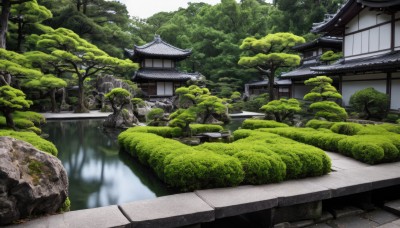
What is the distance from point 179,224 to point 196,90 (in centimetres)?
1162

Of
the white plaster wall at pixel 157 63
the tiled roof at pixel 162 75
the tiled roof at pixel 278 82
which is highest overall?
the white plaster wall at pixel 157 63

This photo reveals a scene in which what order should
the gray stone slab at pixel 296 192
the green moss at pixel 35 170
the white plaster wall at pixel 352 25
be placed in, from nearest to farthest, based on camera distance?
the green moss at pixel 35 170 → the gray stone slab at pixel 296 192 → the white plaster wall at pixel 352 25

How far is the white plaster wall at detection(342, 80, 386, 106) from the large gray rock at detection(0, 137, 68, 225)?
17377 millimetres

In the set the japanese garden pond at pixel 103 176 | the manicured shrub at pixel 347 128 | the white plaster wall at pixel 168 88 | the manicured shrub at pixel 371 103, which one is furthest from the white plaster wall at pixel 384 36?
the white plaster wall at pixel 168 88

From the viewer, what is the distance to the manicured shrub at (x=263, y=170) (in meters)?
5.11

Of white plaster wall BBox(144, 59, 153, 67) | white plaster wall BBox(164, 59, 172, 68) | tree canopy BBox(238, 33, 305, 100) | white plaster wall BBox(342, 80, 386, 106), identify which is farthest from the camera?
white plaster wall BBox(164, 59, 172, 68)

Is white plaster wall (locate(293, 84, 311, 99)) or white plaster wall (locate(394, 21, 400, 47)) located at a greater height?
white plaster wall (locate(394, 21, 400, 47))

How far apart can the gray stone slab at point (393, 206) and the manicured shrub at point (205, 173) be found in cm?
277

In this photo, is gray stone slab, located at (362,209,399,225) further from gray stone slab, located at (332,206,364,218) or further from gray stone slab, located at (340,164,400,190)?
gray stone slab, located at (340,164,400,190)

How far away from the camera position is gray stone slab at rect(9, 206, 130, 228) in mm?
3492

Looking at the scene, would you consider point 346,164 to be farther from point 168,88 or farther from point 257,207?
point 168,88

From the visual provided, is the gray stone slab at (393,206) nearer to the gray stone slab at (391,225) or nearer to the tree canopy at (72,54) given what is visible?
the gray stone slab at (391,225)

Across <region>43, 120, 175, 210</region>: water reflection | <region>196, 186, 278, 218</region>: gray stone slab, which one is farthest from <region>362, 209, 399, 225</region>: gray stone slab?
<region>43, 120, 175, 210</region>: water reflection

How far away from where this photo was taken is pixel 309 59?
28.4 meters
